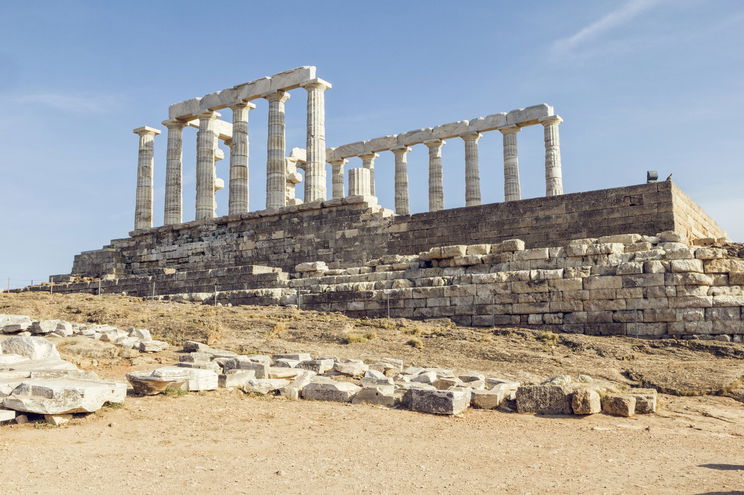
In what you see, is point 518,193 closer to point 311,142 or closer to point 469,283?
point 311,142

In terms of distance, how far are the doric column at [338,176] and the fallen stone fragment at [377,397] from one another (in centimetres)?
3049

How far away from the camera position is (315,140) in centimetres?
2906

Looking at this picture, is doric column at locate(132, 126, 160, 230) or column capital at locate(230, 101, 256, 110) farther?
doric column at locate(132, 126, 160, 230)

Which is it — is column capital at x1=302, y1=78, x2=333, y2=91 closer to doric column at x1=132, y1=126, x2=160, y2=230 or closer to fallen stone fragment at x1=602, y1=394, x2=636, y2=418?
doric column at x1=132, y1=126, x2=160, y2=230

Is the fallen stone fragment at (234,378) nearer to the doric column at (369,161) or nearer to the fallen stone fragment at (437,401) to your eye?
the fallen stone fragment at (437,401)

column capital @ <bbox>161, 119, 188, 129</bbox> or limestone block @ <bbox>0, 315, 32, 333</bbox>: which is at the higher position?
column capital @ <bbox>161, 119, 188, 129</bbox>

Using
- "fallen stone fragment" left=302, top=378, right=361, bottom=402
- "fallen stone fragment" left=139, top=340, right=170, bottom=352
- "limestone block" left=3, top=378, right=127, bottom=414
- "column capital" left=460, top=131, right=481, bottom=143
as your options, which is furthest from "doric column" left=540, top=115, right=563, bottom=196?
"limestone block" left=3, top=378, right=127, bottom=414

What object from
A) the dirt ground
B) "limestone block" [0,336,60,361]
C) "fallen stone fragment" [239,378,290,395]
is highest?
"limestone block" [0,336,60,361]

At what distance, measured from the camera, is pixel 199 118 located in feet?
109

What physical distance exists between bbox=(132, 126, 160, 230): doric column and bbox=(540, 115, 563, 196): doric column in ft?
63.2

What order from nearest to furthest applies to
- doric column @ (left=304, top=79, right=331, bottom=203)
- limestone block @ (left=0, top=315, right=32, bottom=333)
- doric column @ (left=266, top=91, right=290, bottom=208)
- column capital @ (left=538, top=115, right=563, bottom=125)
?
limestone block @ (left=0, top=315, right=32, bottom=333)
doric column @ (left=304, top=79, right=331, bottom=203)
doric column @ (left=266, top=91, right=290, bottom=208)
column capital @ (left=538, top=115, right=563, bottom=125)

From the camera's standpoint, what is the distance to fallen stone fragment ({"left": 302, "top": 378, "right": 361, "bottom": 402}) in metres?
9.39

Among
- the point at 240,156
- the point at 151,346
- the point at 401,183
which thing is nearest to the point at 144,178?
the point at 240,156

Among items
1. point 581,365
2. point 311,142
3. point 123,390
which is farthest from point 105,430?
point 311,142
